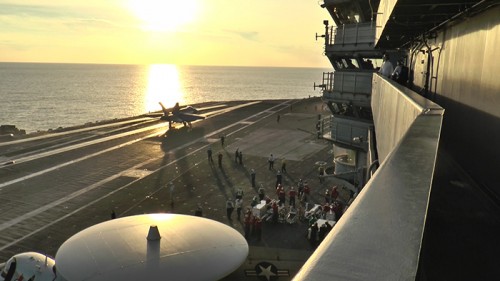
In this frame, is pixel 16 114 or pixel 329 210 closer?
pixel 329 210

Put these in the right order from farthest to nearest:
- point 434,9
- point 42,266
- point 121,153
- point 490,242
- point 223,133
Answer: point 223,133 → point 121,153 → point 42,266 → point 434,9 → point 490,242

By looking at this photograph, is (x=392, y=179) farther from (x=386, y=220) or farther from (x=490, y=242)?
(x=490, y=242)

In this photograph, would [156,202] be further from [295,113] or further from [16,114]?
[16,114]

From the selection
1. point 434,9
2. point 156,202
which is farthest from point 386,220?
point 156,202

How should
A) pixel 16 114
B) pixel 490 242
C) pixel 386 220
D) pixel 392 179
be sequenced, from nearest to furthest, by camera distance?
pixel 386 220, pixel 392 179, pixel 490 242, pixel 16 114

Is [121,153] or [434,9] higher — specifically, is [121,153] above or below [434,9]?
below

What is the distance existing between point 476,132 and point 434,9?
3.20m

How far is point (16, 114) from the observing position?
9756 cm

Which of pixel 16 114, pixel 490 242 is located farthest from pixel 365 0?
pixel 16 114

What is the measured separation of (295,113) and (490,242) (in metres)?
70.8

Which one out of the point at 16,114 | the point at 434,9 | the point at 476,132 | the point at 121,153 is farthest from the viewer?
the point at 16,114

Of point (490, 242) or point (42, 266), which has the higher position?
point (490, 242)

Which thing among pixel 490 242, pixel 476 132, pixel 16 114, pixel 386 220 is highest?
pixel 386 220

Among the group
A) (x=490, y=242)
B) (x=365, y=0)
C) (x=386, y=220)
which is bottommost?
(x=490, y=242)
